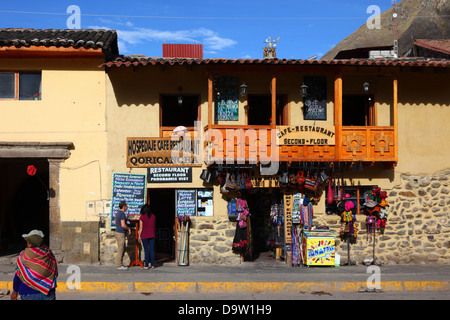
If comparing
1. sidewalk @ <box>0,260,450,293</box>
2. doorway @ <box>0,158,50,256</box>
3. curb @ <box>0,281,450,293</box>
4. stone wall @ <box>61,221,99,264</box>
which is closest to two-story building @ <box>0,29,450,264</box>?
stone wall @ <box>61,221,99,264</box>

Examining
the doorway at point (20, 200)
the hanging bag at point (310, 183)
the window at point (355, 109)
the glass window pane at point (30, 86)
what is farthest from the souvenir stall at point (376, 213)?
the doorway at point (20, 200)

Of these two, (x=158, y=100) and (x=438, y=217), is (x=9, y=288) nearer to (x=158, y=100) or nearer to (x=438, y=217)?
(x=158, y=100)

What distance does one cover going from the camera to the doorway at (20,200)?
15961 mm

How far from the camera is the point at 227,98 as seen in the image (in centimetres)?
1349

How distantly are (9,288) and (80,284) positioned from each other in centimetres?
164

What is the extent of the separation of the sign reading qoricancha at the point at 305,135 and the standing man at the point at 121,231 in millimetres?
4672

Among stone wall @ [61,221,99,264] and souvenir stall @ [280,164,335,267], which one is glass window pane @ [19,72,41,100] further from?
souvenir stall @ [280,164,335,267]

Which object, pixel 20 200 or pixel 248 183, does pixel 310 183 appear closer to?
pixel 248 183

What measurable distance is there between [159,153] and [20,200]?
665cm

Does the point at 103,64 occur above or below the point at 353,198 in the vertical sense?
above

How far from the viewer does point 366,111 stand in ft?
46.3

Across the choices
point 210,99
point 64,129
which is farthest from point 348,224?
point 64,129

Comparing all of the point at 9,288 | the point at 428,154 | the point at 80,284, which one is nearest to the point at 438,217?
the point at 428,154

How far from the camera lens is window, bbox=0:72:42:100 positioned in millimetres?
13141
